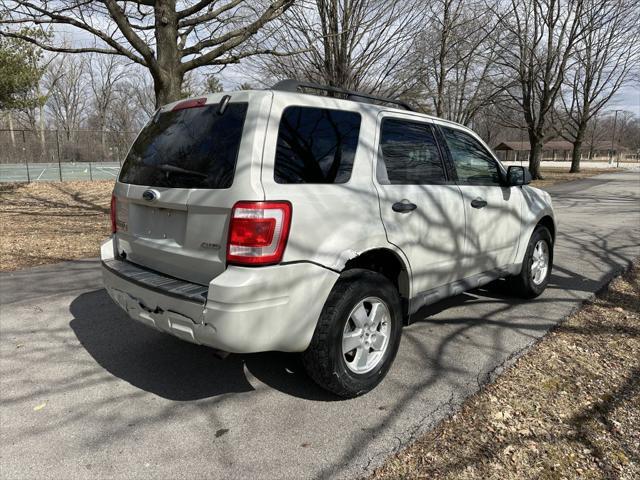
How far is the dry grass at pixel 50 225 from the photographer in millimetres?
7241

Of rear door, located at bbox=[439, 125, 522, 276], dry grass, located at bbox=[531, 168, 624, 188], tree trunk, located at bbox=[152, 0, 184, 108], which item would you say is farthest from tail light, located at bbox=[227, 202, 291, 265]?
dry grass, located at bbox=[531, 168, 624, 188]

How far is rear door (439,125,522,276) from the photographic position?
3.95m

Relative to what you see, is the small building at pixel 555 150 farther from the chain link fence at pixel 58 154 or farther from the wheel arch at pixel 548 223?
the wheel arch at pixel 548 223

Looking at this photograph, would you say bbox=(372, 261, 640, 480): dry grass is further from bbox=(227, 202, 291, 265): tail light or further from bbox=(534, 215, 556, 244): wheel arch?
bbox=(534, 215, 556, 244): wheel arch

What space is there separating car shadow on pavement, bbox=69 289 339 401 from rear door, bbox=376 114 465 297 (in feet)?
3.78

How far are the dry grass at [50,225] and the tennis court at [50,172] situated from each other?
637cm

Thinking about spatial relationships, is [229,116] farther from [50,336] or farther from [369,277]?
[50,336]

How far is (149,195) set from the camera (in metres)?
2.95

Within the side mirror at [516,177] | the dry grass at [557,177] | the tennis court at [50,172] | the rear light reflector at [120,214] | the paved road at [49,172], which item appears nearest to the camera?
the rear light reflector at [120,214]

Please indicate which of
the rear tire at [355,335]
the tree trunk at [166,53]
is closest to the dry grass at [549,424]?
the rear tire at [355,335]

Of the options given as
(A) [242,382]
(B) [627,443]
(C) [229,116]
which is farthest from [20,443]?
(B) [627,443]

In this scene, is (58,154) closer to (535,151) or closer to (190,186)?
(190,186)

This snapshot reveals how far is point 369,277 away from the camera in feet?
9.90

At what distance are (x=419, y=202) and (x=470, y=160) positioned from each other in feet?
3.48
